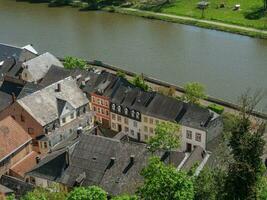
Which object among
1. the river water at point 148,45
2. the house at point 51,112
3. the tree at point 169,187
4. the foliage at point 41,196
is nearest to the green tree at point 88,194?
the tree at point 169,187

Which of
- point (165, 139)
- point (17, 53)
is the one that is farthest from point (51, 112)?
point (17, 53)

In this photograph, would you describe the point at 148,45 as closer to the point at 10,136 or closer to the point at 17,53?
the point at 17,53

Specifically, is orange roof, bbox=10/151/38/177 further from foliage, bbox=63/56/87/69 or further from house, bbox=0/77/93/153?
foliage, bbox=63/56/87/69

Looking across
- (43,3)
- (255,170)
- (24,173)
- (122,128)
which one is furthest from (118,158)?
(43,3)

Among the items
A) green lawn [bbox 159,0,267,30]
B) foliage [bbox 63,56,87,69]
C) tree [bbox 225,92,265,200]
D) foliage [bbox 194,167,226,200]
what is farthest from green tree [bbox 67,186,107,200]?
green lawn [bbox 159,0,267,30]

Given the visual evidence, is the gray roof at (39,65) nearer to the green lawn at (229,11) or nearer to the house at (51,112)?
the house at (51,112)

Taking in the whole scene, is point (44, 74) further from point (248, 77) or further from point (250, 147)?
point (250, 147)
